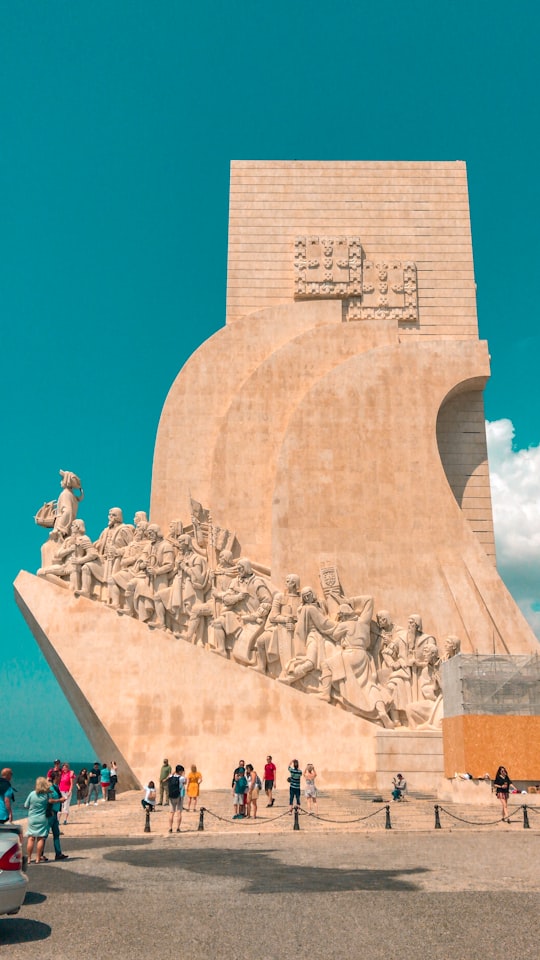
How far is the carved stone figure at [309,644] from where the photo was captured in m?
13.2

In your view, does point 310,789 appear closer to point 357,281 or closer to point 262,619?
point 262,619

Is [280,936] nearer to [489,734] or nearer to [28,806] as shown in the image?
[28,806]

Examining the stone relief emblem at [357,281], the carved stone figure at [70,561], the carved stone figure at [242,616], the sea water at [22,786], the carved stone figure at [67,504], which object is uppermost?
the stone relief emblem at [357,281]

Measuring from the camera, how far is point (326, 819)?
8930mm

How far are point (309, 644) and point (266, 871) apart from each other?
777 centimetres

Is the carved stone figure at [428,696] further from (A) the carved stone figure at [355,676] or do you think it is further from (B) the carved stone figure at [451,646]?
(A) the carved stone figure at [355,676]

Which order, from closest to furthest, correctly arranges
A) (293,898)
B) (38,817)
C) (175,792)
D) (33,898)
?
1. (293,898)
2. (33,898)
3. (38,817)
4. (175,792)

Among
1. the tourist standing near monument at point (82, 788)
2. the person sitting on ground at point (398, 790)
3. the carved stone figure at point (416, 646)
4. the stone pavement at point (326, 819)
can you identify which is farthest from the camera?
the carved stone figure at point (416, 646)

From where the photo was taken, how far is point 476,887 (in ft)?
16.4

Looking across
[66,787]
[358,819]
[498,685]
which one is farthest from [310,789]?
[66,787]

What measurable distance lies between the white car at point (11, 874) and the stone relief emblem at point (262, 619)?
9309mm

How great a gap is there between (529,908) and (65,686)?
10651mm

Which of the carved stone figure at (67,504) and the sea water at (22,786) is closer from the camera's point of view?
the carved stone figure at (67,504)

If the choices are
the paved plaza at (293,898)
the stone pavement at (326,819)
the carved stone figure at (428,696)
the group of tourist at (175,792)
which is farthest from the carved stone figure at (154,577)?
the paved plaza at (293,898)
